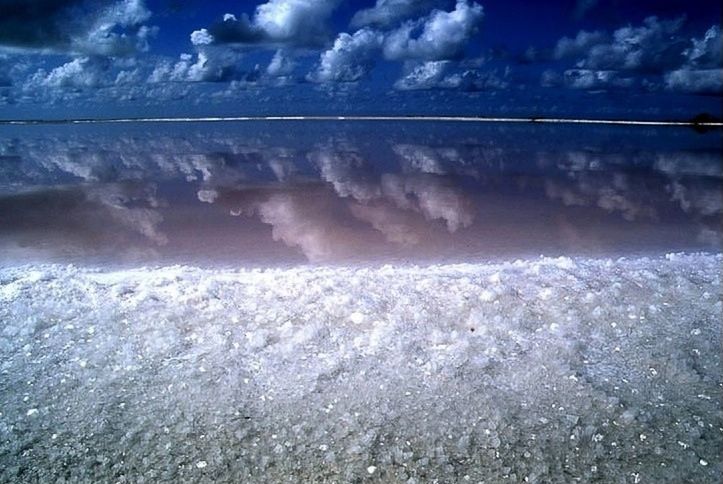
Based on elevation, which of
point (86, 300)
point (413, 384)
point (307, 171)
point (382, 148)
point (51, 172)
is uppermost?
point (86, 300)

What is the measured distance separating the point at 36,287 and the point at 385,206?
714 cm

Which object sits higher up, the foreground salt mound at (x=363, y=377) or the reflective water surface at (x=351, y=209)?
the foreground salt mound at (x=363, y=377)

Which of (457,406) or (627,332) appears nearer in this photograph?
(457,406)

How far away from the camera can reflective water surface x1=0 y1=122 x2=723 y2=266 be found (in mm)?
8164

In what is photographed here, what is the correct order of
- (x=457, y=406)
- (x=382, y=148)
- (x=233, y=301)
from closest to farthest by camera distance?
(x=457, y=406)
(x=233, y=301)
(x=382, y=148)

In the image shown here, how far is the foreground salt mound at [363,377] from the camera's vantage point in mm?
3398

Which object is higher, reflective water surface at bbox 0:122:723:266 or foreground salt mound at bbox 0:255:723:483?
foreground salt mound at bbox 0:255:723:483

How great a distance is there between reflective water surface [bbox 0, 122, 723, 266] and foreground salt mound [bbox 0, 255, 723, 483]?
184cm

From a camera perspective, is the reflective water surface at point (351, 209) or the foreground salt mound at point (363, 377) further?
the reflective water surface at point (351, 209)

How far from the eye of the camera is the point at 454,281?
20.1 feet

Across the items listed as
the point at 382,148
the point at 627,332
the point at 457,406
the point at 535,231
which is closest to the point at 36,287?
the point at 457,406

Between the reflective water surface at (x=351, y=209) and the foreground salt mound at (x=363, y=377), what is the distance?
1.84 m

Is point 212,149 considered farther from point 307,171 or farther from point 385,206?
point 385,206

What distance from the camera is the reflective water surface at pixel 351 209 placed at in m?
8.16
